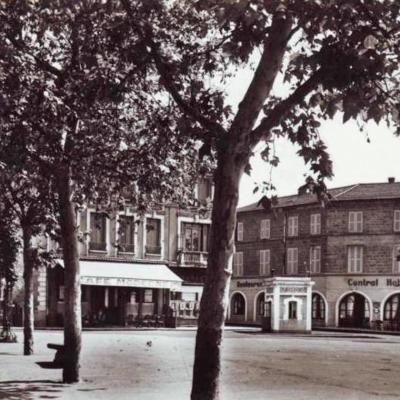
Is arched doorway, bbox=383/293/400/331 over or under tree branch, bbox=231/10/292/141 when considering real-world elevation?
under

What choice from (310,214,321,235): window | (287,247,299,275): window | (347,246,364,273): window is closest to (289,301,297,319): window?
(347,246,364,273): window

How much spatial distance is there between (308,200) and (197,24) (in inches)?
1958

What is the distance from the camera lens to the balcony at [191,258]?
4931cm

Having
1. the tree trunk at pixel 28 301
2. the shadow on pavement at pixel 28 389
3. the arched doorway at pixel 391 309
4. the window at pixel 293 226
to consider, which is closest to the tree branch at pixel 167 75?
the shadow on pavement at pixel 28 389

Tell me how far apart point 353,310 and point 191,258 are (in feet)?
49.0

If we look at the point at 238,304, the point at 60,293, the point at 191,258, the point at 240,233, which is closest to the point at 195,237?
the point at 191,258

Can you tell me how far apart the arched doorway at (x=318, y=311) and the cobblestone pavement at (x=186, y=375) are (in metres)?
32.6

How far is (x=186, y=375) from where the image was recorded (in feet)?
53.1

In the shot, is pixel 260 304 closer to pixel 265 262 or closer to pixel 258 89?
pixel 265 262

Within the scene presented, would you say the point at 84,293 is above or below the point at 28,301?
below

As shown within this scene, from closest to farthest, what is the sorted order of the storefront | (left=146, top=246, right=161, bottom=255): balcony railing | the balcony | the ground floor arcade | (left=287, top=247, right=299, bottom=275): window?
1. the storefront
2. (left=146, top=246, right=161, bottom=255): balcony railing
3. the balcony
4. the ground floor arcade
5. (left=287, top=247, right=299, bottom=275): window

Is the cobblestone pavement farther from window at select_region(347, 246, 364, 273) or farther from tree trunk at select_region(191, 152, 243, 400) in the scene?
window at select_region(347, 246, 364, 273)

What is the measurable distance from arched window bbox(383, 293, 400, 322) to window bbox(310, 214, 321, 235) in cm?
741

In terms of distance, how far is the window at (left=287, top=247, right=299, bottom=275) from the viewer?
2421 inches
